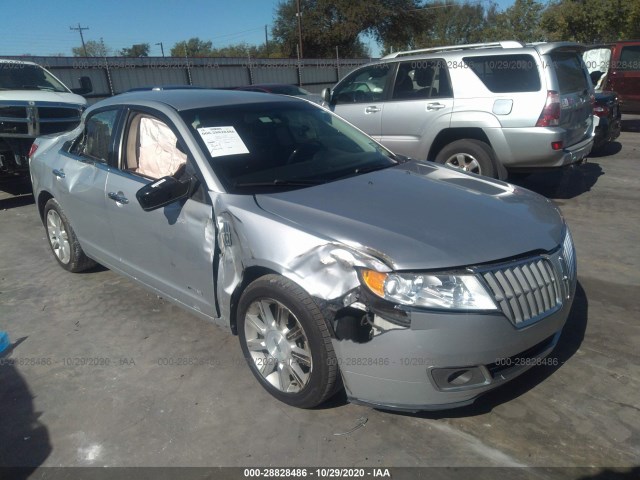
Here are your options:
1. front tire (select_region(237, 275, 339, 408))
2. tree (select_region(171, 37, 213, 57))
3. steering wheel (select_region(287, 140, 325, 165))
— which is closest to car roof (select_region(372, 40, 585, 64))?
steering wheel (select_region(287, 140, 325, 165))

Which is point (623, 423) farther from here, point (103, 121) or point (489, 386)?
point (103, 121)

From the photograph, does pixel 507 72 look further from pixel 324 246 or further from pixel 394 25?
pixel 394 25

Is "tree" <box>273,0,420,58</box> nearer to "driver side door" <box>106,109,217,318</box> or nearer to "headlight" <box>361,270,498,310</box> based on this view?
"driver side door" <box>106,109,217,318</box>

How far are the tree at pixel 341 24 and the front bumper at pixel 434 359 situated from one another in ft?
139

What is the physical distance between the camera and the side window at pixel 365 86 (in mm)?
7749

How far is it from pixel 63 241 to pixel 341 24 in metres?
41.5

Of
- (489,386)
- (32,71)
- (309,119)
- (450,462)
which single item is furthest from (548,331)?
(32,71)

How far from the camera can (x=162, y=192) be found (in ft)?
10.4

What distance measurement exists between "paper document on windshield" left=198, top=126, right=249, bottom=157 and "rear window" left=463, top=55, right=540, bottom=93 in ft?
13.8

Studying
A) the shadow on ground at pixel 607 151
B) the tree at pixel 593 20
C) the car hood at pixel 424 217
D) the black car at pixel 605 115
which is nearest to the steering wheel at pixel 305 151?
the car hood at pixel 424 217

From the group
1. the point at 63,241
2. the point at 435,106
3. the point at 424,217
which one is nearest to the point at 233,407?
the point at 424,217

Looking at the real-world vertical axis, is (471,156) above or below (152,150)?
below

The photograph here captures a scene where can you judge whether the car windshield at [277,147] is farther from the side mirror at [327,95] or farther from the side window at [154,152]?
the side mirror at [327,95]

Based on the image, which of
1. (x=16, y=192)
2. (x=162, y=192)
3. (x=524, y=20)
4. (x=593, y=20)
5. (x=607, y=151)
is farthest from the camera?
(x=524, y=20)
